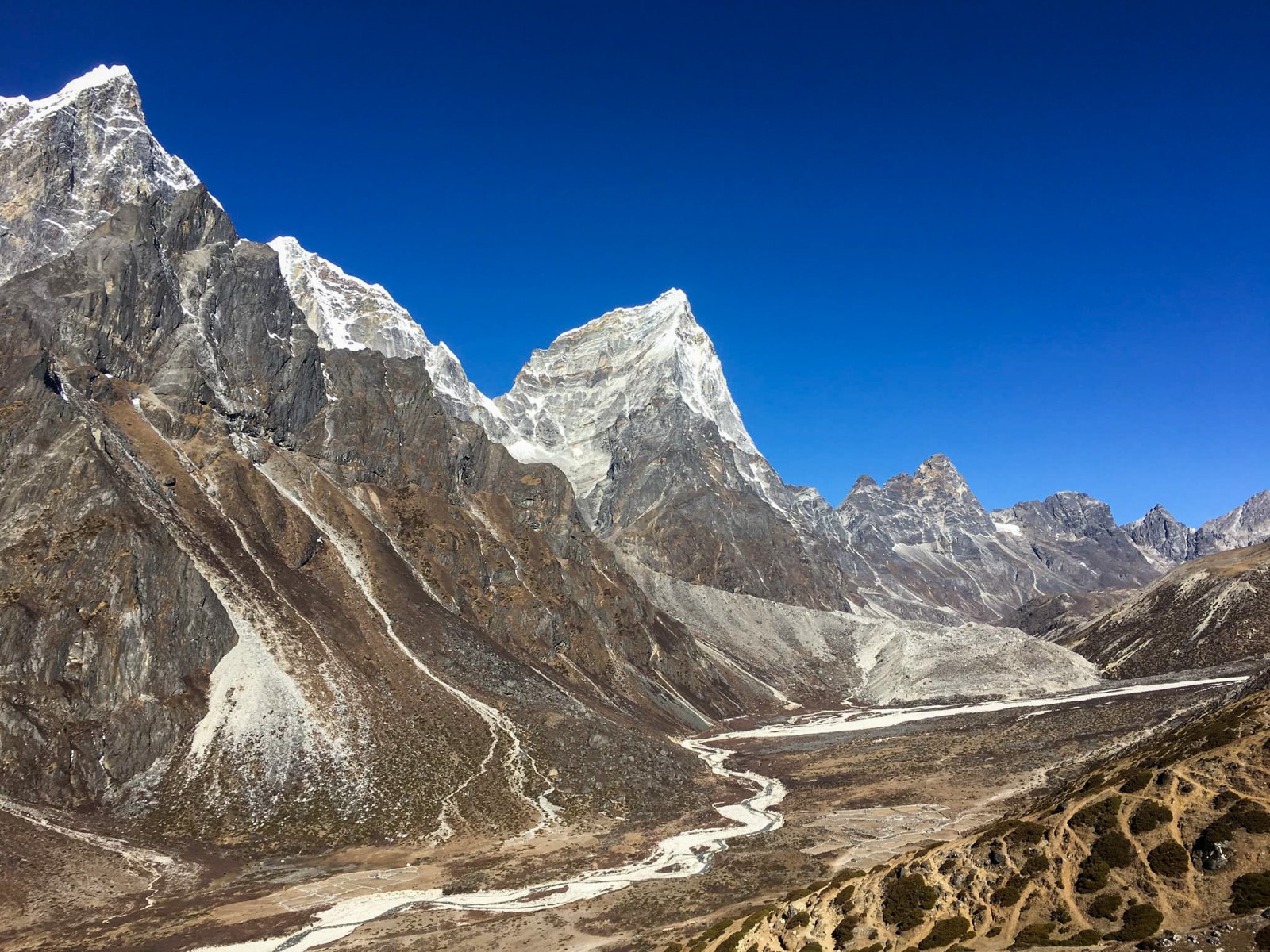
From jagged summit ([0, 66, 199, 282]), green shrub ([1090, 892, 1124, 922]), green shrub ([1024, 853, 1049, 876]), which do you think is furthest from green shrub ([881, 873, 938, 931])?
jagged summit ([0, 66, 199, 282])

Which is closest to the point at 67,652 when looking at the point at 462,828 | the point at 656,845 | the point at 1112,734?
the point at 462,828

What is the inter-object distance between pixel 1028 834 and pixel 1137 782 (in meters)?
5.05

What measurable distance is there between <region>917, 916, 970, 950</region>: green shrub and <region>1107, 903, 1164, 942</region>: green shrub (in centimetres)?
605

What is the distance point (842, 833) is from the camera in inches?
3248

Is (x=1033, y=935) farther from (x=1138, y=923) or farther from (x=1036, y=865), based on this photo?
(x=1036, y=865)

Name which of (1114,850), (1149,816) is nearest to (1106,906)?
(1114,850)

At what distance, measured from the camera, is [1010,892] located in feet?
112

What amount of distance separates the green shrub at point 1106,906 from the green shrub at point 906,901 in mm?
7047

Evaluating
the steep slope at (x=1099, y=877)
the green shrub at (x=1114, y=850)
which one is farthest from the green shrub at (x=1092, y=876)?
the green shrub at (x=1114, y=850)

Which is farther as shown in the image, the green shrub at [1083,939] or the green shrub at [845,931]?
the green shrub at [845,931]

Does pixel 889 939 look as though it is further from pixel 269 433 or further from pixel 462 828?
pixel 269 433

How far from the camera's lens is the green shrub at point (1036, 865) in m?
34.3

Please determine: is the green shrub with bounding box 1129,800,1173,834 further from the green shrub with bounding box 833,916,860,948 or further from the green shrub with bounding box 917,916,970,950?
the green shrub with bounding box 833,916,860,948

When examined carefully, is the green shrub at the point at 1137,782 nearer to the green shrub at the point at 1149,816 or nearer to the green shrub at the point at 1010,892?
the green shrub at the point at 1149,816
